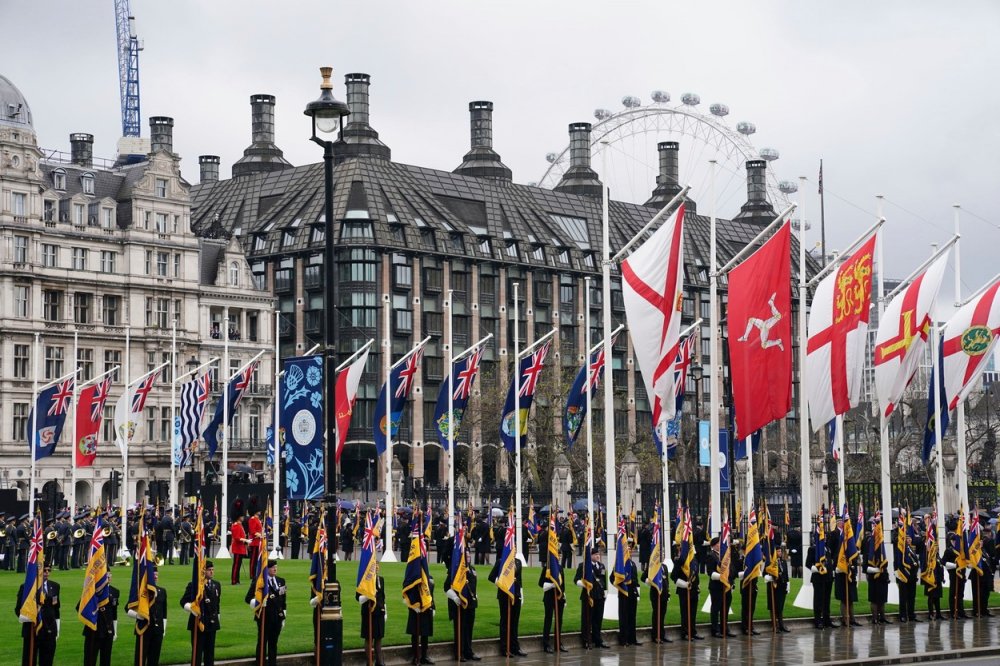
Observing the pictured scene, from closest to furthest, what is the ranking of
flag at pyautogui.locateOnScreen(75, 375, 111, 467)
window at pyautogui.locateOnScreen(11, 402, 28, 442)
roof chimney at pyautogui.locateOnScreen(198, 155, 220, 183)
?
flag at pyautogui.locateOnScreen(75, 375, 111, 467) < window at pyautogui.locateOnScreen(11, 402, 28, 442) < roof chimney at pyautogui.locateOnScreen(198, 155, 220, 183)

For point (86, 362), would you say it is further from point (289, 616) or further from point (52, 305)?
point (289, 616)

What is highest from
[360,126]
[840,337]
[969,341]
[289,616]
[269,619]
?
[360,126]

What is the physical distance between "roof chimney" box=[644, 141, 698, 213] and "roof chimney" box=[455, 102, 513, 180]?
1808cm

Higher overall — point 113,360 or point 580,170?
point 580,170

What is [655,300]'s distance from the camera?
33.0 meters

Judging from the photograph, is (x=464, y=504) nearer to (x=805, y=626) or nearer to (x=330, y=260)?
(x=805, y=626)

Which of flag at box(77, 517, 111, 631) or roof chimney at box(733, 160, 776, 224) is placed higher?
roof chimney at box(733, 160, 776, 224)

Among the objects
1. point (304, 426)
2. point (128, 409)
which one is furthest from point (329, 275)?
point (128, 409)

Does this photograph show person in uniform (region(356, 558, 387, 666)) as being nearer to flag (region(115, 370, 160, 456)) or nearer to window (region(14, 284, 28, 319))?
flag (region(115, 370, 160, 456))

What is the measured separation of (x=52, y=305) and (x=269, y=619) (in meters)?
66.2

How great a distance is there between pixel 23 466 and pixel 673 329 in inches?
2397

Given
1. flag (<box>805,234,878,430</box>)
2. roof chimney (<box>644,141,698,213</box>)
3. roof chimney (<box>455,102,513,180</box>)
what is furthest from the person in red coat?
roof chimney (<box>644,141,698,213</box>)

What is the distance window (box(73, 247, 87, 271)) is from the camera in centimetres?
8912

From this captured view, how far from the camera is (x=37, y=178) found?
Answer: 86.6 m
